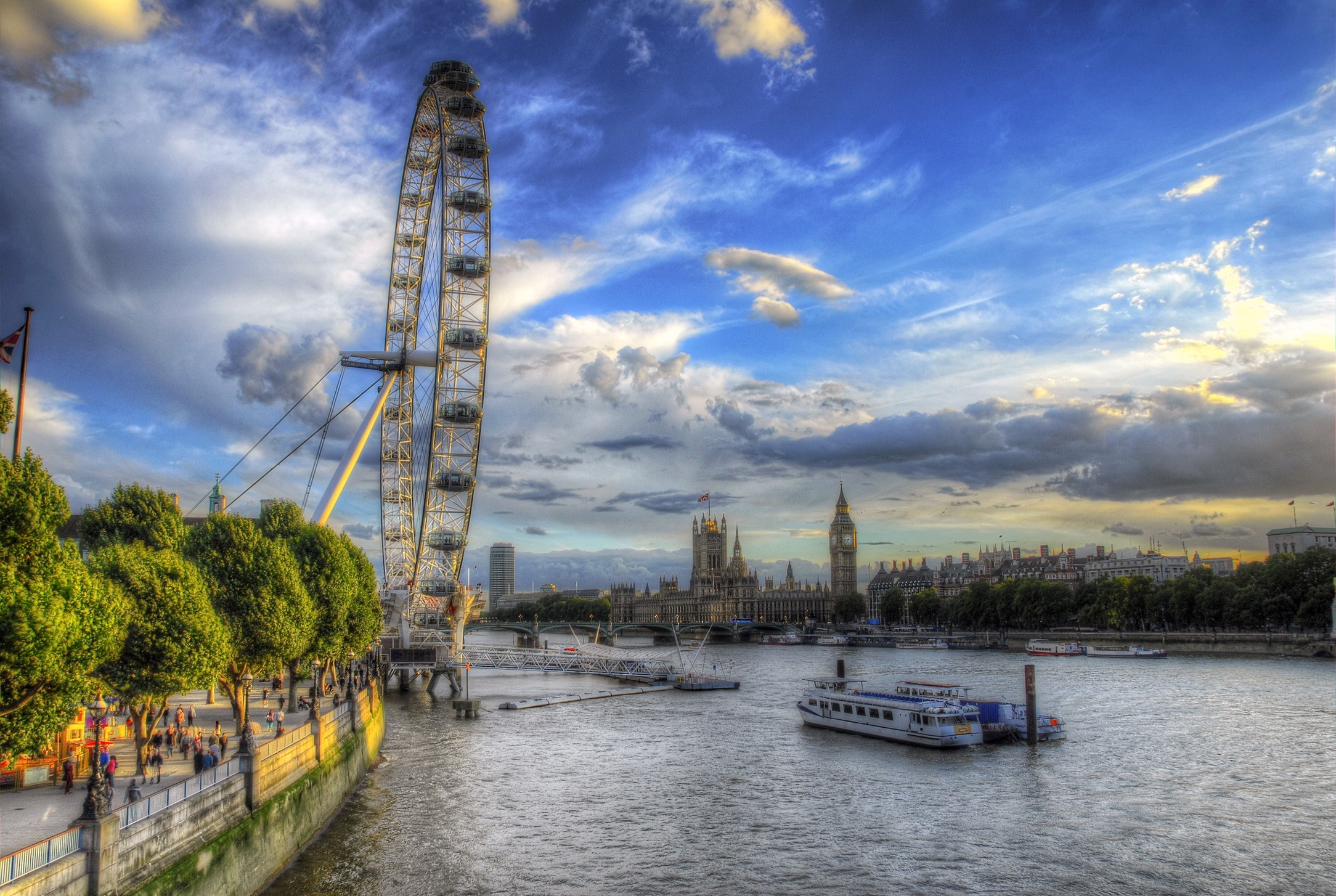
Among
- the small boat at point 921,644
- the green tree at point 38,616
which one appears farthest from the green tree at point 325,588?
the small boat at point 921,644

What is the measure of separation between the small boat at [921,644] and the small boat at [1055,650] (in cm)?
1843

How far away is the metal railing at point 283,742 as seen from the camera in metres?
19.6

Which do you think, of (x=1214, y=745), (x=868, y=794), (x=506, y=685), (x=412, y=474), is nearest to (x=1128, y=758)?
(x=1214, y=745)

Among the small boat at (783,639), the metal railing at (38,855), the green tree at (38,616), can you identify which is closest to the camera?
the metal railing at (38,855)

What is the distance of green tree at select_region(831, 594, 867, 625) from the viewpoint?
6821 inches

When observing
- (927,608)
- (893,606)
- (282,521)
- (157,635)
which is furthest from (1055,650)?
(157,635)

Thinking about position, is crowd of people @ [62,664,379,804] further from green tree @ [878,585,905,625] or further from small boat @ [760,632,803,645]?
green tree @ [878,585,905,625]

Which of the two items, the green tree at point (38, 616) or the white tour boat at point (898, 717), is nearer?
the green tree at point (38, 616)

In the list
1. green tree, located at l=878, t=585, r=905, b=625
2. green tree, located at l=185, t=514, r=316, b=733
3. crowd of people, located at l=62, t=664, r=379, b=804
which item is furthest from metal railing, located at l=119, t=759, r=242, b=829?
green tree, located at l=878, t=585, r=905, b=625

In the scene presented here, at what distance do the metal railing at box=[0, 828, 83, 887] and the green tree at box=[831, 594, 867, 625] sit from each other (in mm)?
164114

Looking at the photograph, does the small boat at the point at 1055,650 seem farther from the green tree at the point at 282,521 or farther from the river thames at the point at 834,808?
the green tree at the point at 282,521

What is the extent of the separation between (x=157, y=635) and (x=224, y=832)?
15.0 ft

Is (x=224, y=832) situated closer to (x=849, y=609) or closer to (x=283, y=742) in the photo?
(x=283, y=742)

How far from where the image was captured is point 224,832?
56.9 feet
